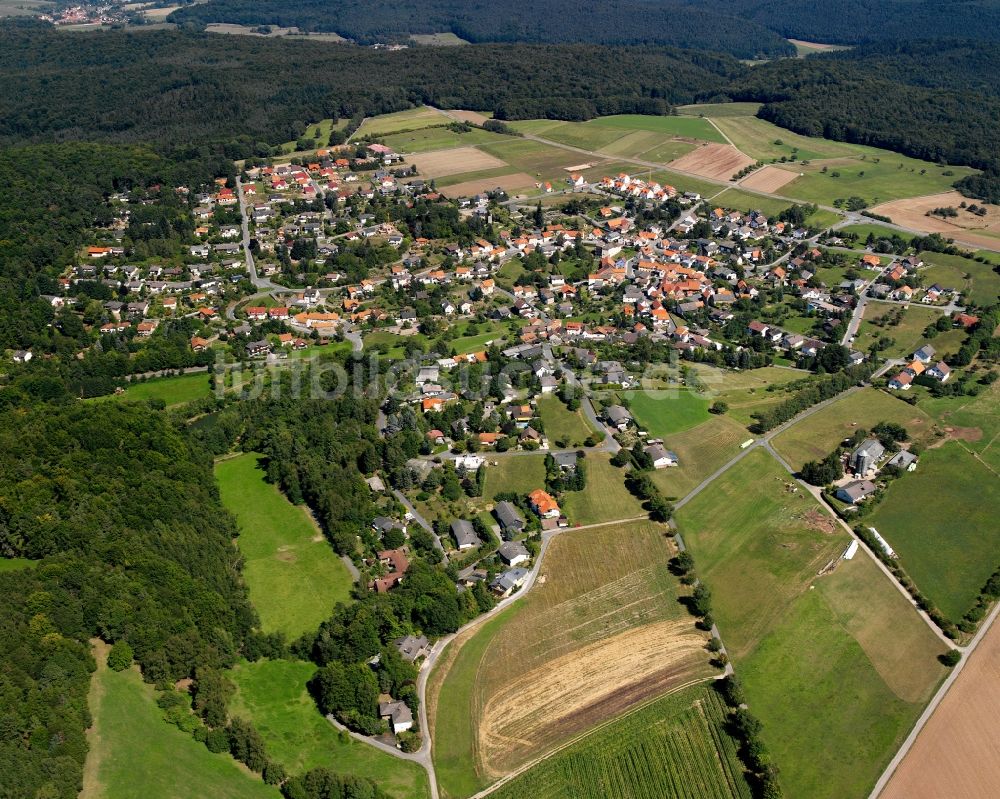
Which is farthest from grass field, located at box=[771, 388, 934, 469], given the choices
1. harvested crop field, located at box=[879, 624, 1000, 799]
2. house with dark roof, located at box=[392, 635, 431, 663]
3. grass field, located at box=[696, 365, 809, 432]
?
house with dark roof, located at box=[392, 635, 431, 663]

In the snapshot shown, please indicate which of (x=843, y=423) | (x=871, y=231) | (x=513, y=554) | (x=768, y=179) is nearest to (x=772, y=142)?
(x=768, y=179)

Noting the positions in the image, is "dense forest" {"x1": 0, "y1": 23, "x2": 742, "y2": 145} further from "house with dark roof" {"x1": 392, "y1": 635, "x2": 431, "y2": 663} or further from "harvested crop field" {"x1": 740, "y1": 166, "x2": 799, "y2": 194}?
"house with dark roof" {"x1": 392, "y1": 635, "x2": 431, "y2": 663}

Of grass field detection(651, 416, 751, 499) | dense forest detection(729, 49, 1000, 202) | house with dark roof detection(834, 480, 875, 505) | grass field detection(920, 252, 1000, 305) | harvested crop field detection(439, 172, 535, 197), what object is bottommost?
grass field detection(651, 416, 751, 499)

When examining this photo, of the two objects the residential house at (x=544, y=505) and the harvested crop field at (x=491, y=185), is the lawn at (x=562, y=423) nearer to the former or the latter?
the residential house at (x=544, y=505)

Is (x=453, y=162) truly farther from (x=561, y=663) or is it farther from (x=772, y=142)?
(x=561, y=663)

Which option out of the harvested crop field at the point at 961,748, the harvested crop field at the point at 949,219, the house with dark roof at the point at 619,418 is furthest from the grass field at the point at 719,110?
the harvested crop field at the point at 961,748

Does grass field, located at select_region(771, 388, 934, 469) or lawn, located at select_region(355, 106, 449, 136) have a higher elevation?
lawn, located at select_region(355, 106, 449, 136)
